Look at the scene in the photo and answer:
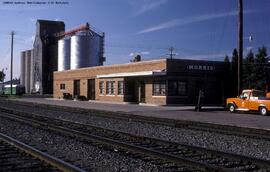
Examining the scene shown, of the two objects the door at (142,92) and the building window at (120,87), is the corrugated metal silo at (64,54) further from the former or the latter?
the door at (142,92)

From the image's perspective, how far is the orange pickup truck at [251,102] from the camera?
28.2 m

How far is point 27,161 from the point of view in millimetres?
10148

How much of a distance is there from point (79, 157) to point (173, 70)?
97.6 feet

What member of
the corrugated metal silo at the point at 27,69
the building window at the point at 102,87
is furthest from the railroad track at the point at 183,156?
the corrugated metal silo at the point at 27,69

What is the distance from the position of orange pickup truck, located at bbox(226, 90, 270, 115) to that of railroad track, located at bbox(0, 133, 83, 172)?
Result: 19.4 m

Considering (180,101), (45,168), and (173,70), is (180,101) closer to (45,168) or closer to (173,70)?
(173,70)

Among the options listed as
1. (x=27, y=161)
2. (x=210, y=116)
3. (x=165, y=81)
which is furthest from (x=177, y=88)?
(x=27, y=161)

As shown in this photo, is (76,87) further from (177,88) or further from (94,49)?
(94,49)

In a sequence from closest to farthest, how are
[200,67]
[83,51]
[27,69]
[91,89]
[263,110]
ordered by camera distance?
1. [263,110]
2. [200,67]
3. [91,89]
4. [83,51]
5. [27,69]

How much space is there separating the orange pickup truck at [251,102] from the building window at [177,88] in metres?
9.14

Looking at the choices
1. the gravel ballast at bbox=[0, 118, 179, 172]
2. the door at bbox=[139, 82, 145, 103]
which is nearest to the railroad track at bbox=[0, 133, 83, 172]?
the gravel ballast at bbox=[0, 118, 179, 172]

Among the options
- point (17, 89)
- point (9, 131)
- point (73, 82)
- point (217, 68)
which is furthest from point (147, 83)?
point (17, 89)

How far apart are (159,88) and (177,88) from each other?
1.74 meters

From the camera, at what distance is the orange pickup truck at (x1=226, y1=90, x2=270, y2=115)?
2816 centimetres
